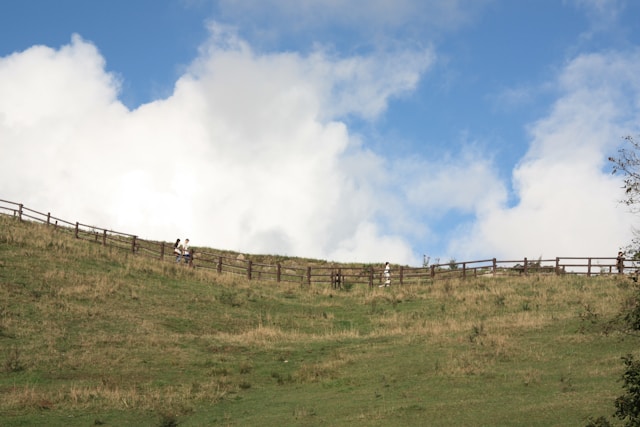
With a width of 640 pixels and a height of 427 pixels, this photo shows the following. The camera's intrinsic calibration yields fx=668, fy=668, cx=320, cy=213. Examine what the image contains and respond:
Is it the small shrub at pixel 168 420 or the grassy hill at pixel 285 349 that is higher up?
the grassy hill at pixel 285 349

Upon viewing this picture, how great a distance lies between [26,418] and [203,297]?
2033cm

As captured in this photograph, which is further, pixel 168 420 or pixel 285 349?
pixel 285 349

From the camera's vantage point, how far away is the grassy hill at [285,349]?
17.5 metres

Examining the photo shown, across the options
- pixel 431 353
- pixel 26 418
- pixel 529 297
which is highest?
pixel 529 297

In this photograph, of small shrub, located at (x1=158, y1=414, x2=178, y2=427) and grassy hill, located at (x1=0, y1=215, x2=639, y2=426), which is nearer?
small shrub, located at (x1=158, y1=414, x2=178, y2=427)

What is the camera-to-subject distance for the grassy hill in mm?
17484

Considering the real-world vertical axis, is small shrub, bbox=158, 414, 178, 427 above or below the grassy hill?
below

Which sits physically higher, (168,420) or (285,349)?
(285,349)

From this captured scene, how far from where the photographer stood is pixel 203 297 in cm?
3769

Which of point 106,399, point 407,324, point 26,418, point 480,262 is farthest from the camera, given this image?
point 480,262

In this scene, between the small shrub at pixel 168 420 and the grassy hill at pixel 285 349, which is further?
the grassy hill at pixel 285 349

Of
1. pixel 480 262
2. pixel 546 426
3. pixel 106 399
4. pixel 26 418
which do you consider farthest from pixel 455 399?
pixel 480 262

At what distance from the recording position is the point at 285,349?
2734 cm

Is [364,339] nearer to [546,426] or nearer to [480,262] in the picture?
[546,426]
